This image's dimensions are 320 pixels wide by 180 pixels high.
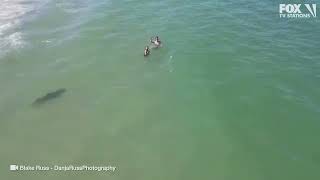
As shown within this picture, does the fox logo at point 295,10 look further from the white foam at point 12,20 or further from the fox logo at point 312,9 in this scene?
the white foam at point 12,20

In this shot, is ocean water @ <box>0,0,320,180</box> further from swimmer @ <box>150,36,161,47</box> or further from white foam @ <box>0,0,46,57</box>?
swimmer @ <box>150,36,161,47</box>

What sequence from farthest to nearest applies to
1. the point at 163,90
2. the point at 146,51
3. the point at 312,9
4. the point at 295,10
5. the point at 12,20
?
the point at 12,20, the point at 295,10, the point at 312,9, the point at 146,51, the point at 163,90

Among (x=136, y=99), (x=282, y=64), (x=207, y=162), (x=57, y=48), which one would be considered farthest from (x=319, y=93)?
(x=57, y=48)

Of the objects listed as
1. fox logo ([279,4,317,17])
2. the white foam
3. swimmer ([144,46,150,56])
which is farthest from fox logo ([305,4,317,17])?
the white foam

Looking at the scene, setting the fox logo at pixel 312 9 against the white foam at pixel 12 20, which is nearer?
the white foam at pixel 12 20

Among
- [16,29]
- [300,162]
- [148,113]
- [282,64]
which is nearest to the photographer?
[300,162]

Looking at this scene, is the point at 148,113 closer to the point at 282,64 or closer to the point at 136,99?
the point at 136,99

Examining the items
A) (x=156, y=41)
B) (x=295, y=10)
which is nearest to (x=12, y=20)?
(x=156, y=41)

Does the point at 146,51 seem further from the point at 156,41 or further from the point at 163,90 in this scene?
the point at 163,90

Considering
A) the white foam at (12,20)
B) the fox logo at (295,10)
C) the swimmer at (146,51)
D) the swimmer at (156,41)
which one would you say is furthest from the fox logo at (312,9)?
the white foam at (12,20)
